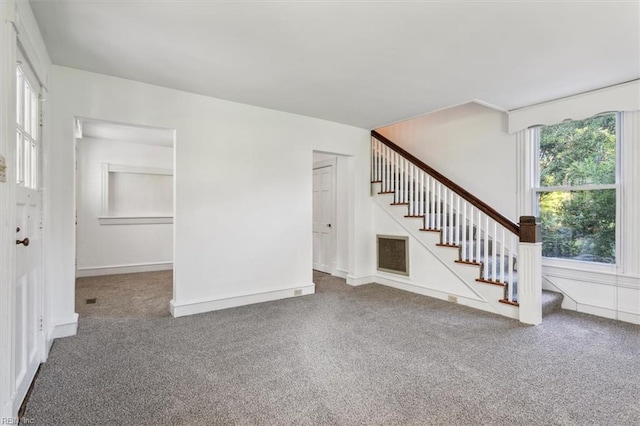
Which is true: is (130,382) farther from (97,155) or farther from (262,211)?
(97,155)

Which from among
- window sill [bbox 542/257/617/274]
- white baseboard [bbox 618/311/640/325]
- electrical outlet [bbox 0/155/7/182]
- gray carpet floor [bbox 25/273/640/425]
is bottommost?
gray carpet floor [bbox 25/273/640/425]

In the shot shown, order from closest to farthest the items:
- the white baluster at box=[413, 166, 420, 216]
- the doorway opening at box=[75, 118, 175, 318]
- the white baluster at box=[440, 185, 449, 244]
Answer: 1. the white baluster at box=[440, 185, 449, 244]
2. the white baluster at box=[413, 166, 420, 216]
3. the doorway opening at box=[75, 118, 175, 318]

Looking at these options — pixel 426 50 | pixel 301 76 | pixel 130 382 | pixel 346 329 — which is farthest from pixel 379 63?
pixel 130 382

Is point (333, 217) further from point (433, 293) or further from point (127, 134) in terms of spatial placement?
point (127, 134)

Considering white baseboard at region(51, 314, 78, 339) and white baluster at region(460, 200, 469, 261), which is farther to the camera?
white baluster at region(460, 200, 469, 261)

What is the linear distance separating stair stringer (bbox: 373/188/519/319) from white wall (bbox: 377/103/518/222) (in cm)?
99

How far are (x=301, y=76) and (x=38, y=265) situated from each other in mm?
2777

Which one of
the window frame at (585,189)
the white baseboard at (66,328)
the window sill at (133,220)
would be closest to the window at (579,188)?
the window frame at (585,189)

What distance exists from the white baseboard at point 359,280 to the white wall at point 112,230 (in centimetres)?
370

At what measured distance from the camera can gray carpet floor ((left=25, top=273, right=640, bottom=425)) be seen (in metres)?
1.86

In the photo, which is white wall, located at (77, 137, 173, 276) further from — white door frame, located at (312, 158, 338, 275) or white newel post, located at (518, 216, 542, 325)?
white newel post, located at (518, 216, 542, 325)

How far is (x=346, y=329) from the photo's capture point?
316 cm

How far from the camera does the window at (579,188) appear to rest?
3.59m

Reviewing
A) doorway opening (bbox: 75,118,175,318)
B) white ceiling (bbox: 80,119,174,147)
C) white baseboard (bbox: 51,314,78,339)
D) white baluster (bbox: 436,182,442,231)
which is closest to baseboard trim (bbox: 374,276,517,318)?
white baluster (bbox: 436,182,442,231)
